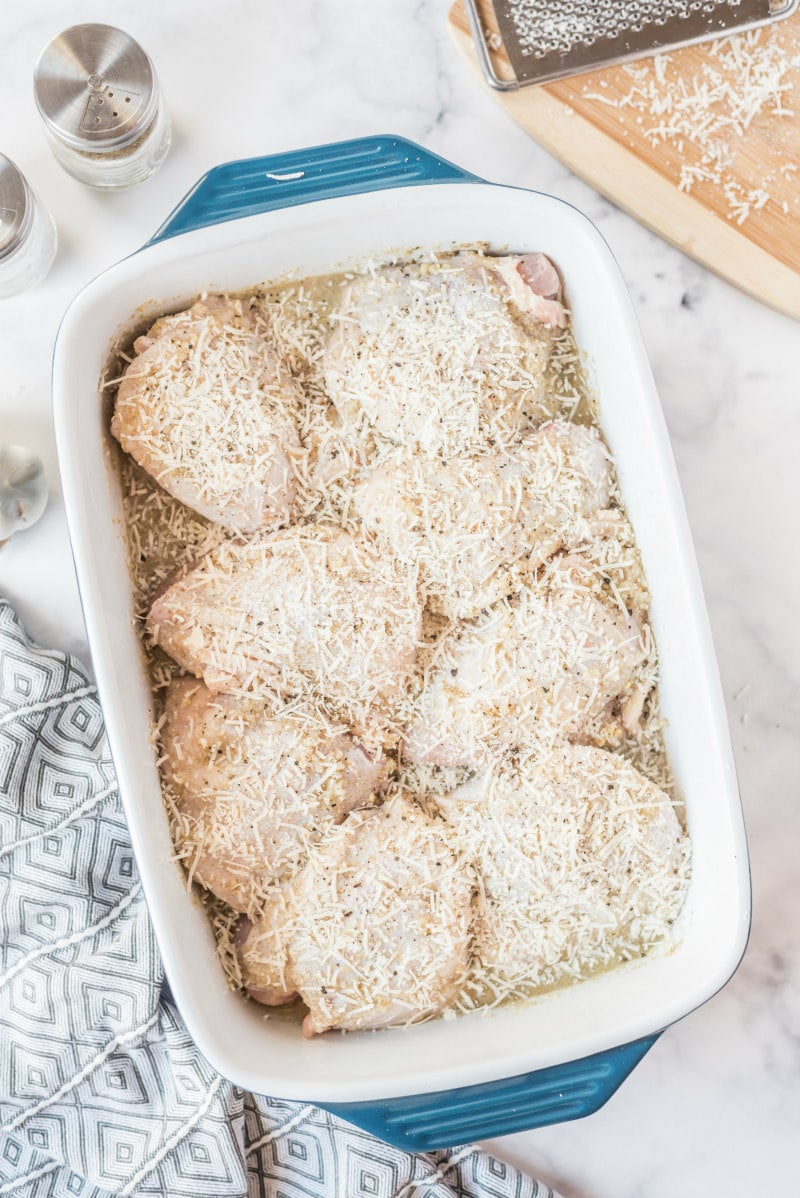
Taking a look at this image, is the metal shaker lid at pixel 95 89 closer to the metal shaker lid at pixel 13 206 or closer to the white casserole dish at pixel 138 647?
the metal shaker lid at pixel 13 206

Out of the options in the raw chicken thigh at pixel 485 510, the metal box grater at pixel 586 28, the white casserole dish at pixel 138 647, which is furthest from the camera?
the metal box grater at pixel 586 28

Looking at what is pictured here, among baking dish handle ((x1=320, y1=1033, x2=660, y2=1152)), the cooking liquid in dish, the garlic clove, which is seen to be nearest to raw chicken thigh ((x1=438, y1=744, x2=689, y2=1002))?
the cooking liquid in dish

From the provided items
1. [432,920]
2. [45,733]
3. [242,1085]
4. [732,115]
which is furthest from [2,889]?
[732,115]

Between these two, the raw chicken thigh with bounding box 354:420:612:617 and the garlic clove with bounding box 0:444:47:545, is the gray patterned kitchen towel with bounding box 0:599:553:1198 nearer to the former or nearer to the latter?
the garlic clove with bounding box 0:444:47:545

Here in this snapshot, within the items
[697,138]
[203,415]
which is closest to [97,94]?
[203,415]

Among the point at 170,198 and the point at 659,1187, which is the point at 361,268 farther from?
the point at 659,1187

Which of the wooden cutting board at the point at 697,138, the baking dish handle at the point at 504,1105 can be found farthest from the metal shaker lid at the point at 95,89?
the baking dish handle at the point at 504,1105
